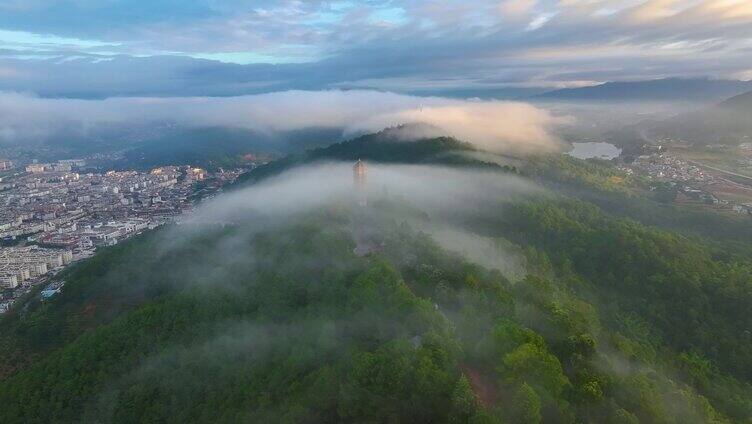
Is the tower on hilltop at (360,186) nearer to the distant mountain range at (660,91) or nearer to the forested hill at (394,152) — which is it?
the forested hill at (394,152)

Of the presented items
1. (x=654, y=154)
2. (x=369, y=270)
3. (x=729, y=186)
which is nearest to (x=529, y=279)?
(x=369, y=270)

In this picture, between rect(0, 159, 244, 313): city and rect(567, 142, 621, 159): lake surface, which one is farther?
rect(567, 142, 621, 159): lake surface

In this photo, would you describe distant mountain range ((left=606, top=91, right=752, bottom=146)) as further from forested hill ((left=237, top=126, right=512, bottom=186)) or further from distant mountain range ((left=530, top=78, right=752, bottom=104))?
forested hill ((left=237, top=126, right=512, bottom=186))

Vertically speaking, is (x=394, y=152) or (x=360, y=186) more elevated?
(x=394, y=152)

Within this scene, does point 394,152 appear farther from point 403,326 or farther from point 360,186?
point 403,326

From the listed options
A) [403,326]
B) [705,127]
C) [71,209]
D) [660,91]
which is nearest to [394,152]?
[403,326]

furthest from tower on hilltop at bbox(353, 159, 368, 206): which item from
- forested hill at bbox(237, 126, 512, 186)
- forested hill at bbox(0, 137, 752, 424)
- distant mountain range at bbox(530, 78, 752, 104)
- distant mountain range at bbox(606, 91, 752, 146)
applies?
distant mountain range at bbox(530, 78, 752, 104)
